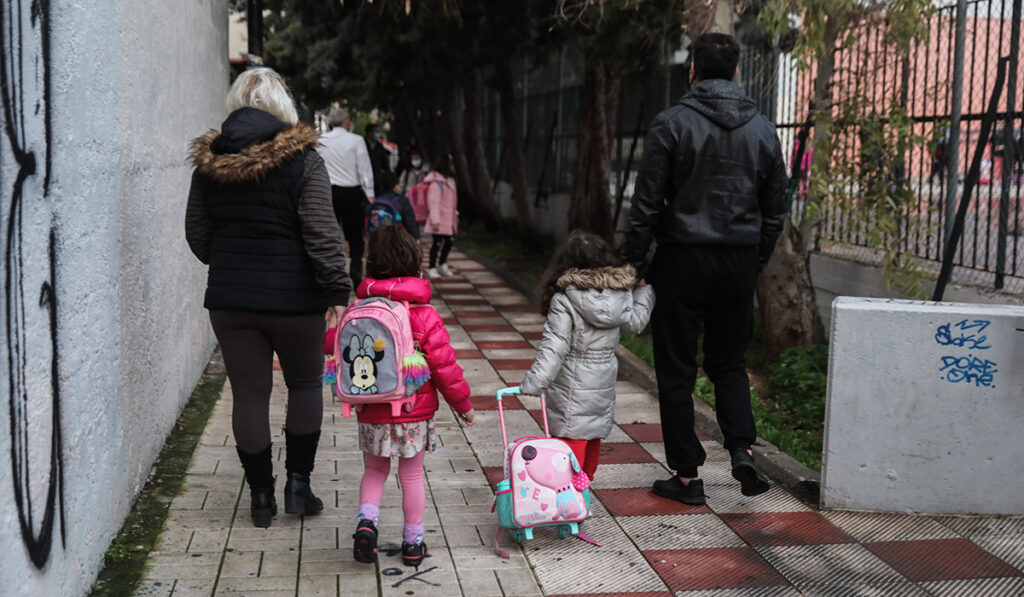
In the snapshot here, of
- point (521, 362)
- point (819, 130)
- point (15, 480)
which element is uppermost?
point (819, 130)

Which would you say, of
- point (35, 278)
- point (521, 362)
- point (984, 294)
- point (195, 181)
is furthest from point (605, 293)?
point (521, 362)

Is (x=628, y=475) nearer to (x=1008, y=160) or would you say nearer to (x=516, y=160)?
(x=1008, y=160)

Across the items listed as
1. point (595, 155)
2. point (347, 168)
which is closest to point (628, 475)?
point (347, 168)

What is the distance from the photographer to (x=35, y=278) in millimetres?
3070

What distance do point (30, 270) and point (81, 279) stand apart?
0.55 m

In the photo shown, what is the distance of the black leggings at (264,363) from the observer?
4.24 metres

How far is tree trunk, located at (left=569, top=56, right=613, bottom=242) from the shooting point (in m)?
12.5

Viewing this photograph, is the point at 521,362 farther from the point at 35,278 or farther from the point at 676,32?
the point at 35,278

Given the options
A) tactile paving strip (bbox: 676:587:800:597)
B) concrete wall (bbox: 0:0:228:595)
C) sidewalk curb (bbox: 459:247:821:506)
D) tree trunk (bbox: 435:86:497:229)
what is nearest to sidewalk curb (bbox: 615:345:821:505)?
sidewalk curb (bbox: 459:247:821:506)

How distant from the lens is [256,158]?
410cm

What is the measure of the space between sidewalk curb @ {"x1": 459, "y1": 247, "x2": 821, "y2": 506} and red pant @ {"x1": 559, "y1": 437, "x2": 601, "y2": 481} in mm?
915

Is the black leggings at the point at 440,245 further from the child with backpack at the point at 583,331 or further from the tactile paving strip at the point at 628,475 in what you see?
the child with backpack at the point at 583,331

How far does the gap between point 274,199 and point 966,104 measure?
15.9ft

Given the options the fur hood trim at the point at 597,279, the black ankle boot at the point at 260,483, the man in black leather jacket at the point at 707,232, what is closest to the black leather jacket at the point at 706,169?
the man in black leather jacket at the point at 707,232
